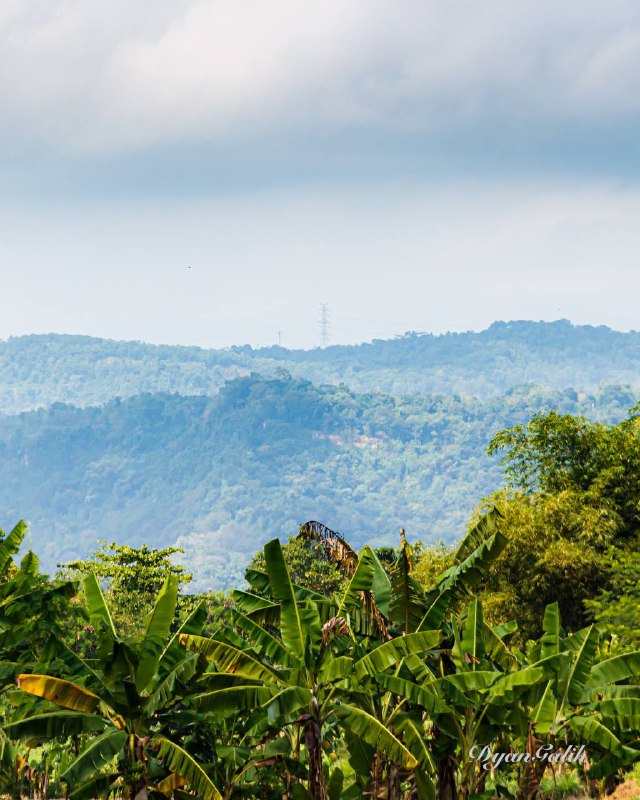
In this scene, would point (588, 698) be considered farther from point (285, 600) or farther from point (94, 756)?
point (94, 756)

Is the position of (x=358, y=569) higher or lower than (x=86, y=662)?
higher

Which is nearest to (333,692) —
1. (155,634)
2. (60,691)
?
(155,634)

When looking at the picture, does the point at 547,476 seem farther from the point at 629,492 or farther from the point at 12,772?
the point at 12,772

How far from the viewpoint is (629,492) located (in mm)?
34406

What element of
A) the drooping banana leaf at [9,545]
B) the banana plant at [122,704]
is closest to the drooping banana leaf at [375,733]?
the banana plant at [122,704]

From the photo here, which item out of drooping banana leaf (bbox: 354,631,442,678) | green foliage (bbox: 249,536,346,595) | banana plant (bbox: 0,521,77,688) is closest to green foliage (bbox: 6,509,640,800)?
drooping banana leaf (bbox: 354,631,442,678)

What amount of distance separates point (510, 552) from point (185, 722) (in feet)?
60.8

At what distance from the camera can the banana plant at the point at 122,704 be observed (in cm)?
1377

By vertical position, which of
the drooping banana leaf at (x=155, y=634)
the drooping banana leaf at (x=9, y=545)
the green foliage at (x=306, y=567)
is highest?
the drooping banana leaf at (x=9, y=545)

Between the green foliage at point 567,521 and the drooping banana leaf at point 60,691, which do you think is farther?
the green foliage at point 567,521

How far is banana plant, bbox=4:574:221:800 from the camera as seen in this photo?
45.2 ft


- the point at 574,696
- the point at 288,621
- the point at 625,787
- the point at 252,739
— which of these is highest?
the point at 288,621

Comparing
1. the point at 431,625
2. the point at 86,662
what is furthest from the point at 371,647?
the point at 86,662

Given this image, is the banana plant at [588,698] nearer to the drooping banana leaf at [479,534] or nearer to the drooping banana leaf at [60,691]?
the drooping banana leaf at [479,534]
